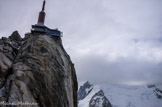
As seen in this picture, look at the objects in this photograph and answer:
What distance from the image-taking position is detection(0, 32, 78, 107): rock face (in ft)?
108

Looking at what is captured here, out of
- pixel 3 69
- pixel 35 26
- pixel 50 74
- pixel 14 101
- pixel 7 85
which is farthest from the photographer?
pixel 35 26

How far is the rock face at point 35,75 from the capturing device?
32.9 m

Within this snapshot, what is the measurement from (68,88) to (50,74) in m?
6.28

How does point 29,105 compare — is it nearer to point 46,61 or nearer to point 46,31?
point 46,61

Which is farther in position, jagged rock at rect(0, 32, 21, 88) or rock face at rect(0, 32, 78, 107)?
jagged rock at rect(0, 32, 21, 88)

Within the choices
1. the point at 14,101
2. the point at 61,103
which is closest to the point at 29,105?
the point at 14,101

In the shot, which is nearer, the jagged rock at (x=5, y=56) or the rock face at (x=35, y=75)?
the rock face at (x=35, y=75)

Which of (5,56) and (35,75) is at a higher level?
(5,56)

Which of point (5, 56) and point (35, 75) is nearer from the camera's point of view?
point (35, 75)

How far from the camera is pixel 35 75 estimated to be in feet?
121

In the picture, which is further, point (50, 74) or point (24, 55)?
point (24, 55)

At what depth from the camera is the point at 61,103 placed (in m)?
38.1

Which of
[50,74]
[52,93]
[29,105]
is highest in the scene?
[50,74]

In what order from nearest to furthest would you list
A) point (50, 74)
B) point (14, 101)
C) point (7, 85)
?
point (14, 101)
point (7, 85)
point (50, 74)
